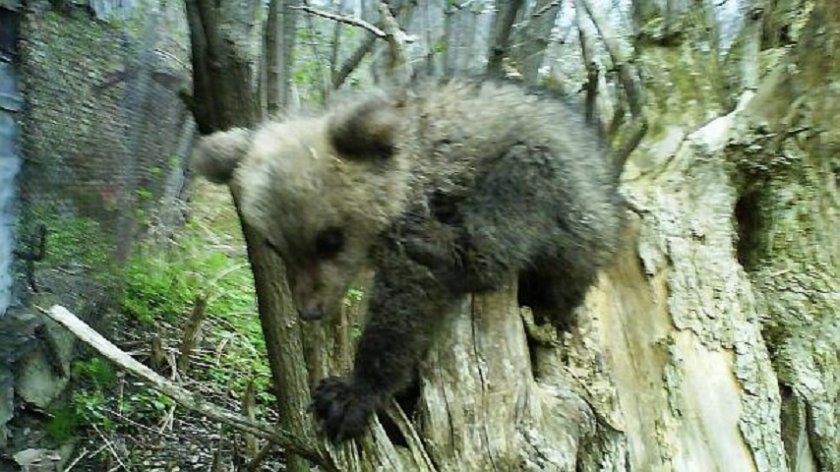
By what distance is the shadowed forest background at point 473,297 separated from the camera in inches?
129

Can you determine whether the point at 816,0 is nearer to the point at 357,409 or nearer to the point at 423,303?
the point at 423,303

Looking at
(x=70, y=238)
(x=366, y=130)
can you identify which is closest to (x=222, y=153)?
(x=366, y=130)

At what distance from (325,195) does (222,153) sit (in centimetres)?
47

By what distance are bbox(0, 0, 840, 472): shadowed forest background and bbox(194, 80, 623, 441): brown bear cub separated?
0.14m

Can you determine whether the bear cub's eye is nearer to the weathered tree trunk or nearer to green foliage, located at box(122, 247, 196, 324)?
the weathered tree trunk

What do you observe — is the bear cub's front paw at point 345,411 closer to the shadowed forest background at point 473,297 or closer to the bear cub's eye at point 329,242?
the shadowed forest background at point 473,297

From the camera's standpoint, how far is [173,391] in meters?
3.02

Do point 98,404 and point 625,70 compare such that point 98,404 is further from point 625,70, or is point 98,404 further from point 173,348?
point 625,70

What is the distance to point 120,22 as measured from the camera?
19.6 feet

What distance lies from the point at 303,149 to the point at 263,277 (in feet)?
3.67

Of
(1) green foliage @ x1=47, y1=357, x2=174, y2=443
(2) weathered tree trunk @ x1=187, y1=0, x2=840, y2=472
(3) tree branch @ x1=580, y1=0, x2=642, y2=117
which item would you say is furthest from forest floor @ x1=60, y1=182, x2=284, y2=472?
(3) tree branch @ x1=580, y1=0, x2=642, y2=117

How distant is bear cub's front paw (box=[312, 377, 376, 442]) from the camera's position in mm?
3055

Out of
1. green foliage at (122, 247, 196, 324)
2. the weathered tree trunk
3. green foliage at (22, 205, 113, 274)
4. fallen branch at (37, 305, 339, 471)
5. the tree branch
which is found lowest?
green foliage at (122, 247, 196, 324)

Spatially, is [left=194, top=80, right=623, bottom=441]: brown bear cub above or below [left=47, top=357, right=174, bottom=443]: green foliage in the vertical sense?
above
